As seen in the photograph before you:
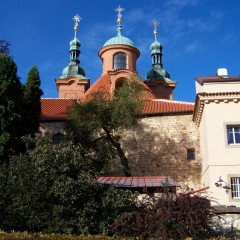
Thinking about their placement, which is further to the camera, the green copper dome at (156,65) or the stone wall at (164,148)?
the green copper dome at (156,65)

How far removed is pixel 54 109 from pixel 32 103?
9060 millimetres

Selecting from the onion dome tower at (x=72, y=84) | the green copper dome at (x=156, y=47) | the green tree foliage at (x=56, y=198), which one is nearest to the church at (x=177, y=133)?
the onion dome tower at (x=72, y=84)

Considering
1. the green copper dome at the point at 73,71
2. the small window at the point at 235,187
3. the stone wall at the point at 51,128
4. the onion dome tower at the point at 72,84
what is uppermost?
the green copper dome at the point at 73,71

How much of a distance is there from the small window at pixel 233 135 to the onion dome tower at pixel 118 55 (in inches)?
668

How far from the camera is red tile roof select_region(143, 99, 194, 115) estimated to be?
78.7 feet

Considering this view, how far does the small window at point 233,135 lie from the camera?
61.0 feet

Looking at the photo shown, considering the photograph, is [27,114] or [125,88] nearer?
[27,114]

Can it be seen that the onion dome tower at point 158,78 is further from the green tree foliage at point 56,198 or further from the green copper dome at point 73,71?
the green tree foliage at point 56,198

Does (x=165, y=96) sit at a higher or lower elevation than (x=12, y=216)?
higher

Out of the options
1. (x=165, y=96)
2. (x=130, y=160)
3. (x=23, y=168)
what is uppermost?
(x=165, y=96)

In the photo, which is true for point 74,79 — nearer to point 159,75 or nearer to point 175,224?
point 159,75

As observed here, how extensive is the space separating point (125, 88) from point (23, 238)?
14.4 m

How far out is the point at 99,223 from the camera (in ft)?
35.2

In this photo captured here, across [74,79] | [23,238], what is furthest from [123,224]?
[74,79]
